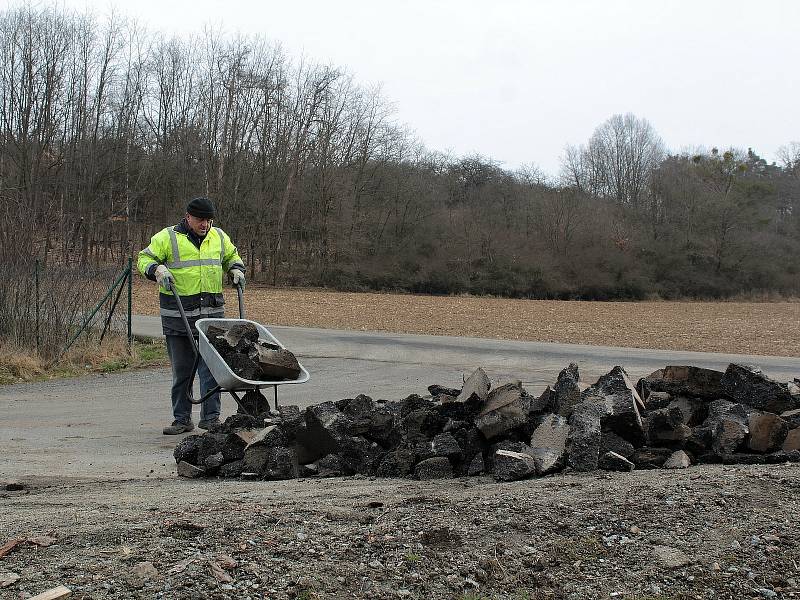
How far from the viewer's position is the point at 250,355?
721 centimetres

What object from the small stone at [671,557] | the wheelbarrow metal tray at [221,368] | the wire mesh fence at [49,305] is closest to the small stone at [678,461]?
the small stone at [671,557]

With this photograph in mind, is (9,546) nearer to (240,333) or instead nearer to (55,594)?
(55,594)

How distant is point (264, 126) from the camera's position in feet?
193

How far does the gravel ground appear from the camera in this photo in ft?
10.9

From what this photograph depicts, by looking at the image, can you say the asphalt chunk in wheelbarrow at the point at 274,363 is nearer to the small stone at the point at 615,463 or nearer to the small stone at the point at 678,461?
the small stone at the point at 615,463

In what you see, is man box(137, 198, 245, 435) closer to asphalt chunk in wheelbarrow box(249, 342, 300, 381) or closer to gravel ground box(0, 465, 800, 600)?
asphalt chunk in wheelbarrow box(249, 342, 300, 381)

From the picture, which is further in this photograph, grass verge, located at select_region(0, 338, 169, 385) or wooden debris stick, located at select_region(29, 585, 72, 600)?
grass verge, located at select_region(0, 338, 169, 385)

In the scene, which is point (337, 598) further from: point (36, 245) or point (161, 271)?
point (36, 245)

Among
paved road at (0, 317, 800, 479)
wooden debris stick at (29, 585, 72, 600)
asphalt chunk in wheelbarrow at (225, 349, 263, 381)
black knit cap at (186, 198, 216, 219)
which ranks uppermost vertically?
black knit cap at (186, 198, 216, 219)

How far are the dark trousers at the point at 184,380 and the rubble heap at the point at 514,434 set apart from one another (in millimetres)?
1236

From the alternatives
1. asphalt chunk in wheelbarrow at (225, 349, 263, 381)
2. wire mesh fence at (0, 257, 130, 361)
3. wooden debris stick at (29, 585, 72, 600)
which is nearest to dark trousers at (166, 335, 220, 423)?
asphalt chunk in wheelbarrow at (225, 349, 263, 381)

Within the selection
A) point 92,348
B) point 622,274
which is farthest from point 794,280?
point 92,348

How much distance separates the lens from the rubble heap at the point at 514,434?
18.3 ft

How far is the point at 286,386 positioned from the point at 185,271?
442 centimetres
